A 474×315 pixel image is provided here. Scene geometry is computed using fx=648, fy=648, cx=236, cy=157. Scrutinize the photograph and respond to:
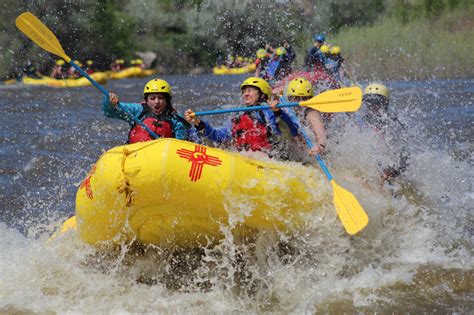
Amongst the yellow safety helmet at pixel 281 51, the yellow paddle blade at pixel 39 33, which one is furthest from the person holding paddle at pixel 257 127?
the yellow safety helmet at pixel 281 51

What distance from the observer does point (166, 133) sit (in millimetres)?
5281

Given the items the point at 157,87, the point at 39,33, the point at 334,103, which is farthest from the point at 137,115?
the point at 334,103

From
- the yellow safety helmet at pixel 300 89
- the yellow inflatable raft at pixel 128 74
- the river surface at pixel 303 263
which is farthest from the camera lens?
the yellow inflatable raft at pixel 128 74

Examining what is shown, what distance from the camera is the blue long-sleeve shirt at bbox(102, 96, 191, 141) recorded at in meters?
5.36

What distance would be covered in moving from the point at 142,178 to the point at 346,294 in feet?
5.35

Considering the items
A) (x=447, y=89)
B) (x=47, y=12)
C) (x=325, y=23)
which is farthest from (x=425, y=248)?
(x=47, y=12)

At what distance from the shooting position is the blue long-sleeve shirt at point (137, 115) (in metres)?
5.36

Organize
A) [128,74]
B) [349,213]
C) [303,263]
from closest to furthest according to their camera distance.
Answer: [349,213] < [303,263] < [128,74]

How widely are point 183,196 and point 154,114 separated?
53.0 inches

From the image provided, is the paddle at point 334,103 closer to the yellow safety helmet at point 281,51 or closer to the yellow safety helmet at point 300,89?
the yellow safety helmet at point 300,89

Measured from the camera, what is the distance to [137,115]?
546 cm

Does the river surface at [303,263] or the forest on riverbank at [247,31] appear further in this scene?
the forest on riverbank at [247,31]

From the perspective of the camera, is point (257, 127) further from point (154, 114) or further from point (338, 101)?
point (154, 114)

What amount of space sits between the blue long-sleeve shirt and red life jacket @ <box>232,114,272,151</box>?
0.42m
